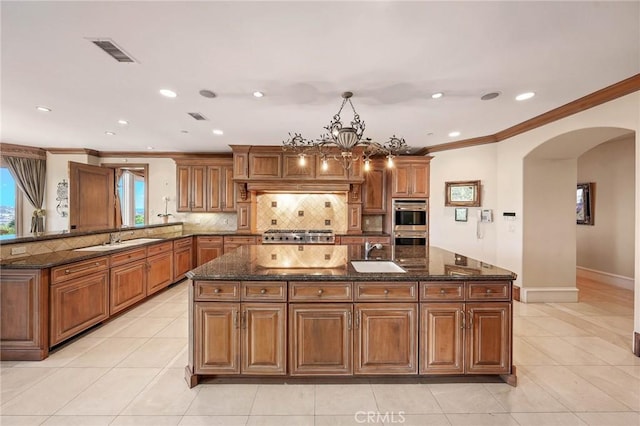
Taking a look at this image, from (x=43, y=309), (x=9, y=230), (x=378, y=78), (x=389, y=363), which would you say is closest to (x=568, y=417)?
(x=389, y=363)

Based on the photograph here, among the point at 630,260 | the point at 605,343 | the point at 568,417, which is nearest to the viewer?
the point at 568,417

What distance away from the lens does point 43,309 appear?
2.54 m

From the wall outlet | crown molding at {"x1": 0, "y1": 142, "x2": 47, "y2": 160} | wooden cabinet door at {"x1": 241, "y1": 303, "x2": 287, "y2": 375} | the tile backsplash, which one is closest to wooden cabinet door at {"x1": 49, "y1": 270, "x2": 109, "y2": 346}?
the wall outlet

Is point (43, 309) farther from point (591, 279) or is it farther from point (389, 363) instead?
point (591, 279)

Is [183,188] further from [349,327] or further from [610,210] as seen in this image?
[610,210]

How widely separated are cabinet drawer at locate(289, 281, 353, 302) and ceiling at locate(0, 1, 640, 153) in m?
1.85

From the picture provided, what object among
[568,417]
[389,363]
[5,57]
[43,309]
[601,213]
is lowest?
[568,417]

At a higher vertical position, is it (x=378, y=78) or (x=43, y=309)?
(x=378, y=78)

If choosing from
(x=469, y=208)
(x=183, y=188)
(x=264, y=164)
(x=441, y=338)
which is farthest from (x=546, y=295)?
(x=183, y=188)

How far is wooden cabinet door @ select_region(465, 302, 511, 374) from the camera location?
216cm

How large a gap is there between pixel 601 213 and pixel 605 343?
384 centimetres

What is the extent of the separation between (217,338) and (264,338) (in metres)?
0.37

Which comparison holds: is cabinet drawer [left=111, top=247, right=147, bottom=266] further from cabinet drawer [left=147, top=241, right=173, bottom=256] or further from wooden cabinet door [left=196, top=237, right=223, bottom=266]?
wooden cabinet door [left=196, top=237, right=223, bottom=266]

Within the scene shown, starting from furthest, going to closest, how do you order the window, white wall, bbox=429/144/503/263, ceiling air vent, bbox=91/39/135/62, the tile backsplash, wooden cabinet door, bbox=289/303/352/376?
the tile backsplash
the window
white wall, bbox=429/144/503/263
wooden cabinet door, bbox=289/303/352/376
ceiling air vent, bbox=91/39/135/62
